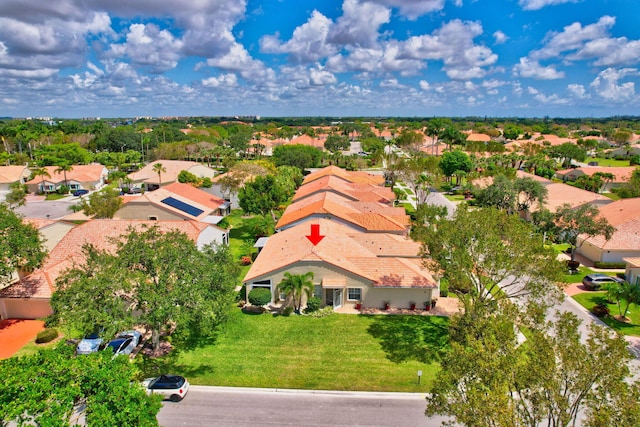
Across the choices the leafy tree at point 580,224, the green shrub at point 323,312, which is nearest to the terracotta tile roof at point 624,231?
the leafy tree at point 580,224

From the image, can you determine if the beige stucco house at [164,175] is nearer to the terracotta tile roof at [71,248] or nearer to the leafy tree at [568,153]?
Answer: the terracotta tile roof at [71,248]

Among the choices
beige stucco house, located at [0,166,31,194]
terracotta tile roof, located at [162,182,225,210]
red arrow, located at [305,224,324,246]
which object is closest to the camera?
red arrow, located at [305,224,324,246]

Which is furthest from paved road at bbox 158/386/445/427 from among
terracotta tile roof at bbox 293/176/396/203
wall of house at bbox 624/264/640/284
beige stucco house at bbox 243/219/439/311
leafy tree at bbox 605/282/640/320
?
terracotta tile roof at bbox 293/176/396/203

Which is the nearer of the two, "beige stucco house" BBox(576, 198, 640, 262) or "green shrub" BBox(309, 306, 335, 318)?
"green shrub" BBox(309, 306, 335, 318)

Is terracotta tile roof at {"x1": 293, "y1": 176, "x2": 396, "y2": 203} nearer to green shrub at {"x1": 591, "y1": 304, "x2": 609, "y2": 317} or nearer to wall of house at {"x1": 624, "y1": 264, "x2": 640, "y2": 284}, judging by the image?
wall of house at {"x1": 624, "y1": 264, "x2": 640, "y2": 284}

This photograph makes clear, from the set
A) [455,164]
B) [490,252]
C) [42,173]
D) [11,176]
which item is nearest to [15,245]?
[490,252]

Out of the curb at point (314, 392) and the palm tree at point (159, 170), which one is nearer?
the curb at point (314, 392)

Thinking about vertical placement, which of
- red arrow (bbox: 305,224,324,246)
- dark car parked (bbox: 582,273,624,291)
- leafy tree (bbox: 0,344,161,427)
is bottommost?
dark car parked (bbox: 582,273,624,291)
